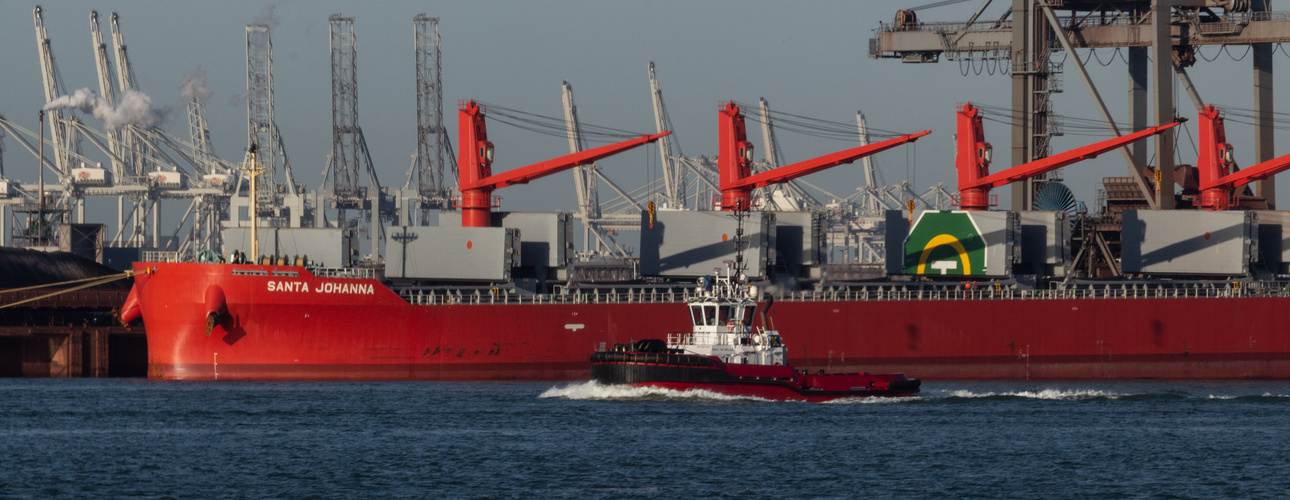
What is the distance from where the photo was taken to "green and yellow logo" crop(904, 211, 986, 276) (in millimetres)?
51656

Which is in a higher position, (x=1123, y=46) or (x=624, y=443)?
(x=1123, y=46)

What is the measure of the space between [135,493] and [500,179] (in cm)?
2376

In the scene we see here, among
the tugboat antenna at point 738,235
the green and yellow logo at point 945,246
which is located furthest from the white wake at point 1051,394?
the green and yellow logo at point 945,246

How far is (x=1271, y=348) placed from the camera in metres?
50.3

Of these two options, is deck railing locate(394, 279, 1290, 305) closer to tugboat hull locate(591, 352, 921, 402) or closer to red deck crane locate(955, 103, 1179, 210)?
red deck crane locate(955, 103, 1179, 210)

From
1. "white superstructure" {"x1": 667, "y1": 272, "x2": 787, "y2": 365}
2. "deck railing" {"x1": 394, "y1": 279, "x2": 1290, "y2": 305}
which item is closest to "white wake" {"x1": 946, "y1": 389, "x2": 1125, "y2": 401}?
"white superstructure" {"x1": 667, "y1": 272, "x2": 787, "y2": 365}

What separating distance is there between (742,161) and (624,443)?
69.0 feet

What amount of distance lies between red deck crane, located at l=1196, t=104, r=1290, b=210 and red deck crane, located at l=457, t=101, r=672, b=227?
20559mm

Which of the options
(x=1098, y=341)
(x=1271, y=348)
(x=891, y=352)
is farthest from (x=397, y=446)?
(x=1271, y=348)

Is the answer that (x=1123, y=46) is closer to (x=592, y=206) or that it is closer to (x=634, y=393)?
(x=634, y=393)

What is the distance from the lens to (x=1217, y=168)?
54562 mm

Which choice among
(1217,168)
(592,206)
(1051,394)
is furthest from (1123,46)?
(592,206)

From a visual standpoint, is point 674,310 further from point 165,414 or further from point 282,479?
point 282,479

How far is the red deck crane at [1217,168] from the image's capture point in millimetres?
53969
